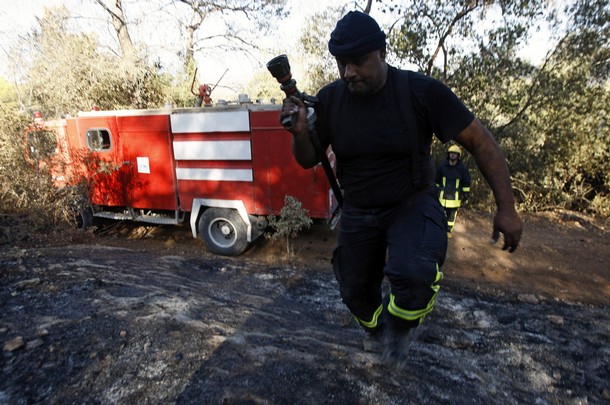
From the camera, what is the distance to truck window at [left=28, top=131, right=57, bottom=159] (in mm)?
7098

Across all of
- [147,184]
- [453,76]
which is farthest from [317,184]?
[453,76]

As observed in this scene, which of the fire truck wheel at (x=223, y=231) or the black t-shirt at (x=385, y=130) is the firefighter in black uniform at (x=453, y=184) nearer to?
the fire truck wheel at (x=223, y=231)

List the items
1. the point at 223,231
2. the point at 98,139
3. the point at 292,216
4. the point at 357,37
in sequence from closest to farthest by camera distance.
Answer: the point at 357,37 < the point at 292,216 < the point at 223,231 < the point at 98,139

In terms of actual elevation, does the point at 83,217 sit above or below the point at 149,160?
below

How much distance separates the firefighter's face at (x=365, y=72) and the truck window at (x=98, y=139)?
580 cm

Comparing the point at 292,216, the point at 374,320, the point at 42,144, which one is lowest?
the point at 374,320

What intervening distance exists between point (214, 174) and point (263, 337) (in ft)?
12.0

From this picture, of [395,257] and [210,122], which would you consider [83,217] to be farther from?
[395,257]

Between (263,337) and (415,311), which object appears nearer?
(415,311)

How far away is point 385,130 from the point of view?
2180 mm

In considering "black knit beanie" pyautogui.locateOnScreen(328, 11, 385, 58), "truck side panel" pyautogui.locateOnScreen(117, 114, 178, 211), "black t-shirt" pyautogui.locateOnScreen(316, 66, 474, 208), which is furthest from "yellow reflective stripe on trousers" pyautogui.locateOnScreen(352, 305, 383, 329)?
"truck side panel" pyautogui.locateOnScreen(117, 114, 178, 211)

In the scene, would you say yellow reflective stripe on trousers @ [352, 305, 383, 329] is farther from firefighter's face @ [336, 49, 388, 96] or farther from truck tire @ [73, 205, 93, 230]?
truck tire @ [73, 205, 93, 230]

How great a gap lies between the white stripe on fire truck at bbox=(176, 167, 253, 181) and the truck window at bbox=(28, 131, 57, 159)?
8.85 ft

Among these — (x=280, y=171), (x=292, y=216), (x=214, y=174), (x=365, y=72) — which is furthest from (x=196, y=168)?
(x=365, y=72)
